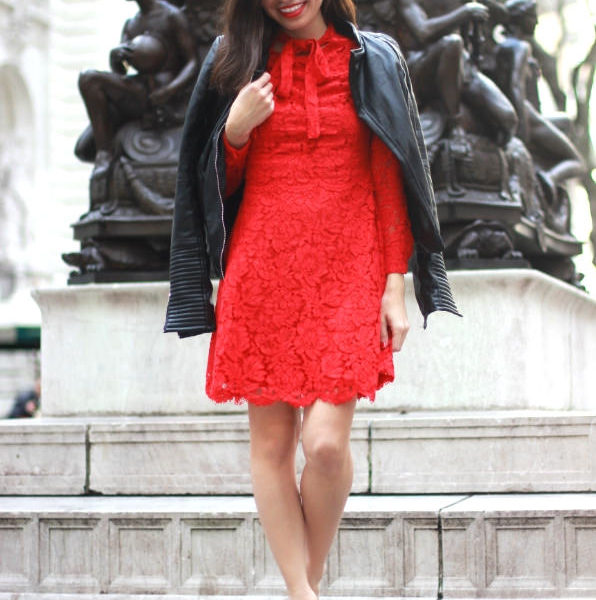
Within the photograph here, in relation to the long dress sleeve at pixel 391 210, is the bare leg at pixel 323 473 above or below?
below

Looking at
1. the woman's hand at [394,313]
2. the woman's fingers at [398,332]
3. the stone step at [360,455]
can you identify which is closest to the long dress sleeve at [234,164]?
the woman's hand at [394,313]

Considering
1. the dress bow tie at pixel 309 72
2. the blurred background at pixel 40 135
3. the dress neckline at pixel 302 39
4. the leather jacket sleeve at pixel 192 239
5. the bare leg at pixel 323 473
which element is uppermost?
the blurred background at pixel 40 135

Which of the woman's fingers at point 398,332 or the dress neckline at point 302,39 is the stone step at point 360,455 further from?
the dress neckline at point 302,39

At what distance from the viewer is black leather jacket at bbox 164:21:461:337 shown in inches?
161

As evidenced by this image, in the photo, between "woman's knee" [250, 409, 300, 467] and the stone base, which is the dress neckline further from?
the stone base

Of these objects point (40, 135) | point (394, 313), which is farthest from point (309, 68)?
point (40, 135)

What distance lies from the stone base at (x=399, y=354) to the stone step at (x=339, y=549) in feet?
3.19

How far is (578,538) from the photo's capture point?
16.4ft

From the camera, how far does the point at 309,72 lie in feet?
13.6

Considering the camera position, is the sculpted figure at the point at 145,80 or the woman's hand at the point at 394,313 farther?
the sculpted figure at the point at 145,80

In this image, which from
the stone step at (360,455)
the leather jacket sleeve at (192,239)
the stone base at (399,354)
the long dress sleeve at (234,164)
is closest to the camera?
the long dress sleeve at (234,164)

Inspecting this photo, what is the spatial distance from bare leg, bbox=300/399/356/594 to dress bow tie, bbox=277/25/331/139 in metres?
0.86

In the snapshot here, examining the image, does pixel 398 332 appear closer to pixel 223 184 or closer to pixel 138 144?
pixel 223 184

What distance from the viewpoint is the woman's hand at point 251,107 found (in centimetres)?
398
